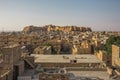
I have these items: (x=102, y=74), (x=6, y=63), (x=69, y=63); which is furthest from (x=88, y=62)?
(x=6, y=63)

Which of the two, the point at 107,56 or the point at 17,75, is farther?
the point at 107,56

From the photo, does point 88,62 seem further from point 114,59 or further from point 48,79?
point 48,79

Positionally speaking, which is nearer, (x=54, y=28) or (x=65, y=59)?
(x=65, y=59)

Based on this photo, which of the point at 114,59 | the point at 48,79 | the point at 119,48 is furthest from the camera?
the point at 114,59

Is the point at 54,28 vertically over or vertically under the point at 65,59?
over

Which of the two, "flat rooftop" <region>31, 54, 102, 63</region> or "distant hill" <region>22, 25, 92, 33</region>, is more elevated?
"distant hill" <region>22, 25, 92, 33</region>

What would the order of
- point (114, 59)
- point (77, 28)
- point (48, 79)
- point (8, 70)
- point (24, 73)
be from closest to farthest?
1. point (48, 79)
2. point (8, 70)
3. point (24, 73)
4. point (114, 59)
5. point (77, 28)

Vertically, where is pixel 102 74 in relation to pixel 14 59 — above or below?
below

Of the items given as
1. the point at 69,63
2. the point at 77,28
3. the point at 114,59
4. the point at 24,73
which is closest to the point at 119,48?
the point at 114,59

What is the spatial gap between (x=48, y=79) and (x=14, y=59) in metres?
3.75

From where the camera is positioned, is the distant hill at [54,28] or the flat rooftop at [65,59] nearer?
the flat rooftop at [65,59]

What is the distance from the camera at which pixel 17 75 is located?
14.6 meters

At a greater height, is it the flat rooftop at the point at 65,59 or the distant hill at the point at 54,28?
the distant hill at the point at 54,28

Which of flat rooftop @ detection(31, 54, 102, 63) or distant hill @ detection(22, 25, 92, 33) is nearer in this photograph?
flat rooftop @ detection(31, 54, 102, 63)
